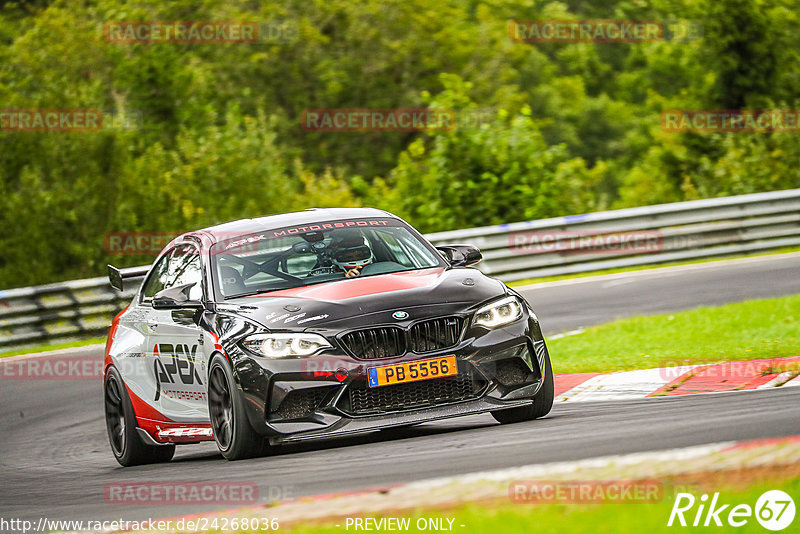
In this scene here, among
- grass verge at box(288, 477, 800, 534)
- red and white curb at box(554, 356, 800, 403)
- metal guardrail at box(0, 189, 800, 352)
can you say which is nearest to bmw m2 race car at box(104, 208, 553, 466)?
red and white curb at box(554, 356, 800, 403)

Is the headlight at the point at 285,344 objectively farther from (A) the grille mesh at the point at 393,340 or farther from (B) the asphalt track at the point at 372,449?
(B) the asphalt track at the point at 372,449

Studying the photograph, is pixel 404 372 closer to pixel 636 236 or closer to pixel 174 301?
pixel 174 301

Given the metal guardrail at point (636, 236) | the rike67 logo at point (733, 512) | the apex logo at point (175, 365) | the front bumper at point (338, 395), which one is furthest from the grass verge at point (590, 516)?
the metal guardrail at point (636, 236)

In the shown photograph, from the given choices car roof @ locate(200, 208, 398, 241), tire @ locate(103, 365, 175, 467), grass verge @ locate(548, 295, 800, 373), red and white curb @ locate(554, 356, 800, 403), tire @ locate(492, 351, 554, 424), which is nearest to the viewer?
tire @ locate(492, 351, 554, 424)

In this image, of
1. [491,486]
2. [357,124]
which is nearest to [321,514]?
[491,486]

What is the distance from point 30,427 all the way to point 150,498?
5.55 m

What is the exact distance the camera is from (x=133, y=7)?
122 ft

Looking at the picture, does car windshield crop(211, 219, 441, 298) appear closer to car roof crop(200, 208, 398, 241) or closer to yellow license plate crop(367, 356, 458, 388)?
car roof crop(200, 208, 398, 241)

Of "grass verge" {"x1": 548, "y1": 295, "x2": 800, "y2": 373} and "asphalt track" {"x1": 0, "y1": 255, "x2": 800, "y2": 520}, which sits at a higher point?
"asphalt track" {"x1": 0, "y1": 255, "x2": 800, "y2": 520}

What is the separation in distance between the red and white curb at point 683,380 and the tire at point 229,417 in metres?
2.92

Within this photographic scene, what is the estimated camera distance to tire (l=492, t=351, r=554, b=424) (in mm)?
8133

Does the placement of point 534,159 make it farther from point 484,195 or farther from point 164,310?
point 164,310

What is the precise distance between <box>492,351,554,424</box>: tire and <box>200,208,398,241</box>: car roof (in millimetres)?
1817

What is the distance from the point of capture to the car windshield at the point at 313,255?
8.52 m
